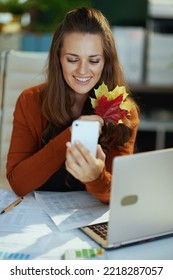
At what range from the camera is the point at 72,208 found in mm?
1433

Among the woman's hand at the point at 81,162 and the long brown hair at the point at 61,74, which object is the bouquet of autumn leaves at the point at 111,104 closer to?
the woman's hand at the point at 81,162

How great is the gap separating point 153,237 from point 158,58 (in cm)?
260

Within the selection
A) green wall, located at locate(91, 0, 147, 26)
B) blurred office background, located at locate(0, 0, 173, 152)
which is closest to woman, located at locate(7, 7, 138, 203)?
blurred office background, located at locate(0, 0, 173, 152)

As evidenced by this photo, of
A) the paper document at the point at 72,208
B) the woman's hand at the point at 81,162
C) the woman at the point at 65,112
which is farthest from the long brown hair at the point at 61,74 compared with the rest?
the woman's hand at the point at 81,162

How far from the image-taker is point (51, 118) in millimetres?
1642

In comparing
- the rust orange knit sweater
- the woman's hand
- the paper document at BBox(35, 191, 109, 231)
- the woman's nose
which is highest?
the woman's nose

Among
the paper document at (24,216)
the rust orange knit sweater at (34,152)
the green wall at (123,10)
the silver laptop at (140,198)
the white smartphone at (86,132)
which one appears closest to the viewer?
the silver laptop at (140,198)

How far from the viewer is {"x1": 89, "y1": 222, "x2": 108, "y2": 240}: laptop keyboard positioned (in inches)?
48.7

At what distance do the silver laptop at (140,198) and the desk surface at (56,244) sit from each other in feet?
0.08

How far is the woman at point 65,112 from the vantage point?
1508 millimetres

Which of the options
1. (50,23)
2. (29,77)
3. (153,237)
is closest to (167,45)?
(50,23)

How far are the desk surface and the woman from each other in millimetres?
208

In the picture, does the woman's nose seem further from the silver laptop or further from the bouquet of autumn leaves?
the silver laptop
